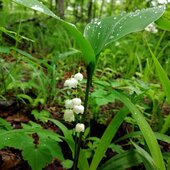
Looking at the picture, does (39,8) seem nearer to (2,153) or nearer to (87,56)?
(87,56)

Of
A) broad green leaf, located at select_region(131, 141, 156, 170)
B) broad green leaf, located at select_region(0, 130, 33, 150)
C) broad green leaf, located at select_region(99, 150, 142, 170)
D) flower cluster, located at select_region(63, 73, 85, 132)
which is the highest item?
flower cluster, located at select_region(63, 73, 85, 132)

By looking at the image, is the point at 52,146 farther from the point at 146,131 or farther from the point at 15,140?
the point at 146,131

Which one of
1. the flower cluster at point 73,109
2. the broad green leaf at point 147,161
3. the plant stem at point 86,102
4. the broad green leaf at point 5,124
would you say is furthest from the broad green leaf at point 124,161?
the broad green leaf at point 5,124

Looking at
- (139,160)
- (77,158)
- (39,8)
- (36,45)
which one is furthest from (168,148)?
(36,45)

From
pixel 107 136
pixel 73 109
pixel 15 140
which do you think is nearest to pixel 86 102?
pixel 73 109

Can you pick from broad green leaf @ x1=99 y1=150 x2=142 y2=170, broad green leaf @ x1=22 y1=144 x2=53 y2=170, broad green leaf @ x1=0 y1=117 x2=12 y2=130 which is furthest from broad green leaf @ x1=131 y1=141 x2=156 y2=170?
broad green leaf @ x1=0 y1=117 x2=12 y2=130

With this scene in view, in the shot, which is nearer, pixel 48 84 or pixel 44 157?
pixel 44 157

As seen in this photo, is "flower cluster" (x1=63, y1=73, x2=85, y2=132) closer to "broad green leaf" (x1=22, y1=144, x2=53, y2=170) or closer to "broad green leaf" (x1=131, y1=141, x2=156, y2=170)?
"broad green leaf" (x1=22, y1=144, x2=53, y2=170)
